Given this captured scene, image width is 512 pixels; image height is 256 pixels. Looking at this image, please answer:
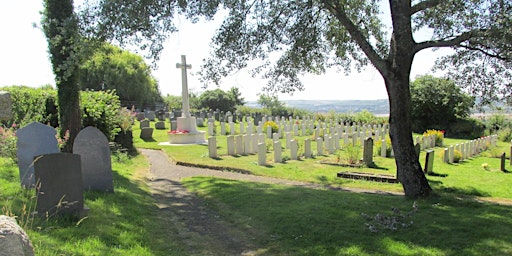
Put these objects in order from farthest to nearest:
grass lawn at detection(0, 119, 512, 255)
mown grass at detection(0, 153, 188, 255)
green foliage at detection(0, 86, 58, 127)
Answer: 1. green foliage at detection(0, 86, 58, 127)
2. grass lawn at detection(0, 119, 512, 255)
3. mown grass at detection(0, 153, 188, 255)

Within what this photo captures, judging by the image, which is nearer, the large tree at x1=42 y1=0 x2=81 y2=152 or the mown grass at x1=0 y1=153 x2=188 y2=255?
the mown grass at x1=0 y1=153 x2=188 y2=255

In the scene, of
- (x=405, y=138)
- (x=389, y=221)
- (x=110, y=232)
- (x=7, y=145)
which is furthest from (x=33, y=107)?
(x=389, y=221)

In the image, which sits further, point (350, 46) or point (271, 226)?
point (350, 46)

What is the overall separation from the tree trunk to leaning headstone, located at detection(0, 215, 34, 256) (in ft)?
27.5

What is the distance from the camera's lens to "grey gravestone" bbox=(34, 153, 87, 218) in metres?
6.11

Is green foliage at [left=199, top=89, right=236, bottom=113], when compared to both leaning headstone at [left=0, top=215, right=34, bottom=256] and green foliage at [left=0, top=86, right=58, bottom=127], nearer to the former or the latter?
green foliage at [left=0, top=86, right=58, bottom=127]

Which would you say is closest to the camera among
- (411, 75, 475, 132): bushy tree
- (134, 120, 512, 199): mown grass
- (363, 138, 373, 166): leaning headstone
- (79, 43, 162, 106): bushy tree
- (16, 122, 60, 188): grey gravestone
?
(16, 122, 60, 188): grey gravestone

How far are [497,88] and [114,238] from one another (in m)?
9.65

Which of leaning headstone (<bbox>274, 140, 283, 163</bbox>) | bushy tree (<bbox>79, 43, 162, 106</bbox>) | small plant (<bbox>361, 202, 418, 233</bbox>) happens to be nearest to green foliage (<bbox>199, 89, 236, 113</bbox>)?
bushy tree (<bbox>79, 43, 162, 106</bbox>)

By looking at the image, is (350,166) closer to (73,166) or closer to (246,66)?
(246,66)

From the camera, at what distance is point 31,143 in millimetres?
8742

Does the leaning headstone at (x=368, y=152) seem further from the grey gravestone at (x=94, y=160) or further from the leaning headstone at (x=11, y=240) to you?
the leaning headstone at (x=11, y=240)

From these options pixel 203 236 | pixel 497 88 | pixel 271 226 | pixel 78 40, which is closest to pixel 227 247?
pixel 203 236

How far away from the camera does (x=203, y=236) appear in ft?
22.2
